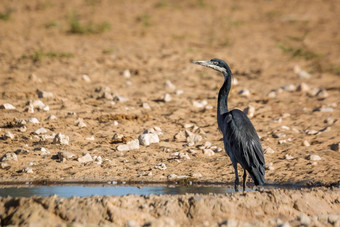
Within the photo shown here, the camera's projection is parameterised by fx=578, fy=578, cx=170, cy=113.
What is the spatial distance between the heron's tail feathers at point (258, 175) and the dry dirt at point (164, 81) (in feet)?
1.82

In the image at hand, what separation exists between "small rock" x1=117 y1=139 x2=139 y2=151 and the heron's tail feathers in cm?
215

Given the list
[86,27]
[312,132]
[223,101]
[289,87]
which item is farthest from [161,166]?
[86,27]

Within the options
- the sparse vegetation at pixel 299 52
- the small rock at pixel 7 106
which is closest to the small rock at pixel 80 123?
the small rock at pixel 7 106

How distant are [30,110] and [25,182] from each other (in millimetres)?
2428

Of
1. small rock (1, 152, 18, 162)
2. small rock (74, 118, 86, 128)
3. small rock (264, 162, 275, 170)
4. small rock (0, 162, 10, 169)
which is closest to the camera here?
small rock (0, 162, 10, 169)

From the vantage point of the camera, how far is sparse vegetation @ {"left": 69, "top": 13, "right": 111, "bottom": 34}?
13.9 metres

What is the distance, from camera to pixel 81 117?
8.88m

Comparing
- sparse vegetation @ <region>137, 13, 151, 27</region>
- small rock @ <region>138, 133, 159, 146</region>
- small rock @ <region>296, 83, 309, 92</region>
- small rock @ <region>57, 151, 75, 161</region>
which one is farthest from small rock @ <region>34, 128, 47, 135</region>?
sparse vegetation @ <region>137, 13, 151, 27</region>

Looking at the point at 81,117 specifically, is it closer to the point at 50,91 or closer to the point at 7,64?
the point at 50,91

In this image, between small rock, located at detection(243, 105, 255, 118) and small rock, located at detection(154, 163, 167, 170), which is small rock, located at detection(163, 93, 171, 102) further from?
small rock, located at detection(154, 163, 167, 170)

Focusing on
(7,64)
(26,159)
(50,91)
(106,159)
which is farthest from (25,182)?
(7,64)

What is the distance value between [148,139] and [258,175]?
2298 millimetres

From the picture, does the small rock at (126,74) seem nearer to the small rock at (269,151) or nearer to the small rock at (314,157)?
the small rock at (269,151)

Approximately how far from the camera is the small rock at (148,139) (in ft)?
26.0
